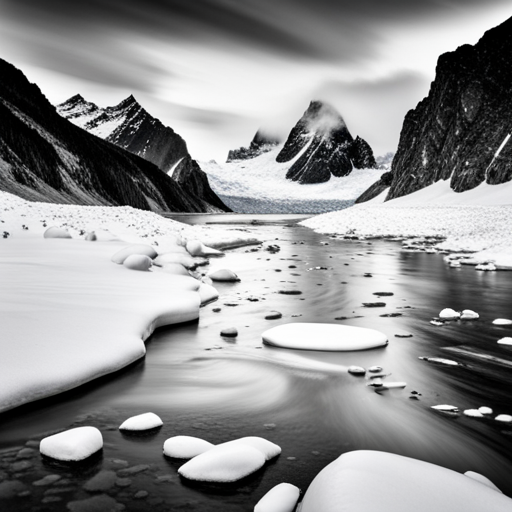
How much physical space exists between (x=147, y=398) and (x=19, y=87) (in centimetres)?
11880

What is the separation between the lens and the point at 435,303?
10.4 m

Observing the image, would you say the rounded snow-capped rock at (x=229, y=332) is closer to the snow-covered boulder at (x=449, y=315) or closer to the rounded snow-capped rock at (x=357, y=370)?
the rounded snow-capped rock at (x=357, y=370)

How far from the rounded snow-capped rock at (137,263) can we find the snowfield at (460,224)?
12.2 metres

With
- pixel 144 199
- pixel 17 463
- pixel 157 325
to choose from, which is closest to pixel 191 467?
pixel 17 463

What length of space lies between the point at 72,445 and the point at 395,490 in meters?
2.31

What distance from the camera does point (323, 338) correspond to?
6.77 meters

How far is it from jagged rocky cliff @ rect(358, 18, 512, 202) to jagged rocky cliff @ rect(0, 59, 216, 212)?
60942 millimetres

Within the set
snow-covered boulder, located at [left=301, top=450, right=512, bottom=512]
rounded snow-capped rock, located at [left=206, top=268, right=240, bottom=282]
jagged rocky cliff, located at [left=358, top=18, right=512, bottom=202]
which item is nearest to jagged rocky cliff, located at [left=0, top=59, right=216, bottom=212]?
jagged rocky cliff, located at [left=358, top=18, right=512, bottom=202]

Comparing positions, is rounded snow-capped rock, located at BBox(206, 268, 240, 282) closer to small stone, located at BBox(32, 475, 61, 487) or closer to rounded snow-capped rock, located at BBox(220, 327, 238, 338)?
rounded snow-capped rock, located at BBox(220, 327, 238, 338)

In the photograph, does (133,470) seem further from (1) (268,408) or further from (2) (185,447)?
(1) (268,408)

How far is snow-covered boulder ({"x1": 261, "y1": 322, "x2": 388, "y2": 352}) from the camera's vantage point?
6.61 m

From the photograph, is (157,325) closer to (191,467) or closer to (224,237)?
(191,467)

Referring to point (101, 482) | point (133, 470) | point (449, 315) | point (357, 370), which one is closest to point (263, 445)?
point (133, 470)

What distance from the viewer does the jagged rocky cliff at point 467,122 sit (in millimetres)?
62469
